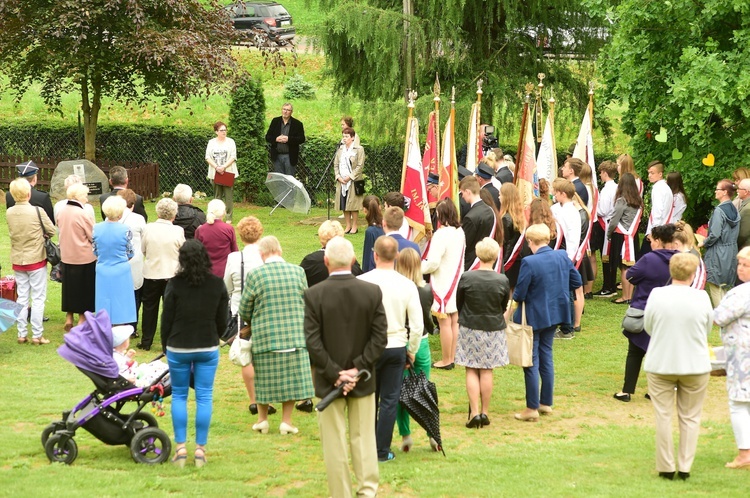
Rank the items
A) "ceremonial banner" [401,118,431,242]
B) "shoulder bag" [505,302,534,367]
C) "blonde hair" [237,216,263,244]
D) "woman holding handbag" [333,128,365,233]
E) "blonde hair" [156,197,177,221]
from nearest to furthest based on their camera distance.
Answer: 1. "shoulder bag" [505,302,534,367]
2. "blonde hair" [237,216,263,244]
3. "blonde hair" [156,197,177,221]
4. "ceremonial banner" [401,118,431,242]
5. "woman holding handbag" [333,128,365,233]

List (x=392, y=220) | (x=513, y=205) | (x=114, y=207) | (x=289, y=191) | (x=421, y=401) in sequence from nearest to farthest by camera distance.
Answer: (x=421, y=401) → (x=392, y=220) → (x=114, y=207) → (x=513, y=205) → (x=289, y=191)

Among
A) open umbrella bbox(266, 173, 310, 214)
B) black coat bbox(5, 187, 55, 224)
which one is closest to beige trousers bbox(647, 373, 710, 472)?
black coat bbox(5, 187, 55, 224)

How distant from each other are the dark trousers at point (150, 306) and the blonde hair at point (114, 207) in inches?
38.7

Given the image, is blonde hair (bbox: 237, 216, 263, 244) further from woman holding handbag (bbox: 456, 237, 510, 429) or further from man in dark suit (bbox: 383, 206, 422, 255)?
woman holding handbag (bbox: 456, 237, 510, 429)

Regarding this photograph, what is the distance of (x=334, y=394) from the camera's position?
711 centimetres

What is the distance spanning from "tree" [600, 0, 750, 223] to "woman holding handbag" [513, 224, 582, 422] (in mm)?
5788

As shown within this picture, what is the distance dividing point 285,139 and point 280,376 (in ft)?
39.9

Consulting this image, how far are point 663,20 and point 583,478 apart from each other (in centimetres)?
928

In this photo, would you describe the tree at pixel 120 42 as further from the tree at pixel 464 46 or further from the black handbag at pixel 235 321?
the black handbag at pixel 235 321

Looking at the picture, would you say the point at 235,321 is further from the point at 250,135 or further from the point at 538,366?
the point at 250,135

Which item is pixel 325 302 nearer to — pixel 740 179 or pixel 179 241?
pixel 179 241

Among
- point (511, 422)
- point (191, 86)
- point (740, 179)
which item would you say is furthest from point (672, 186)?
point (191, 86)

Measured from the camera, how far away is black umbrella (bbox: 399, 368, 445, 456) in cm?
858

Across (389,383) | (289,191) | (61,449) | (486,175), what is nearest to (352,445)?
(389,383)
